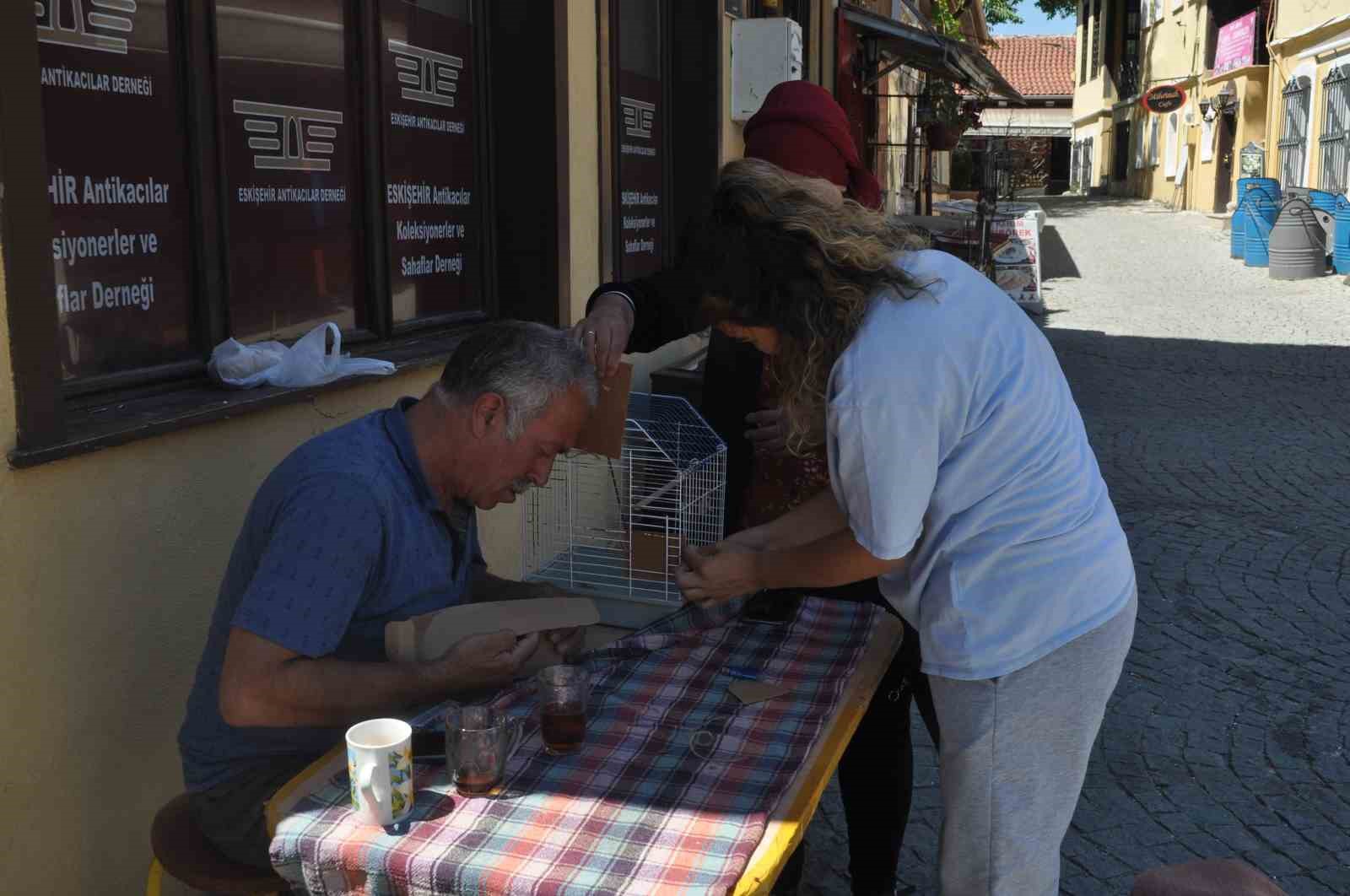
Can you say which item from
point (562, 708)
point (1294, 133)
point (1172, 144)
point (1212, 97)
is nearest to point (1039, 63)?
point (1172, 144)

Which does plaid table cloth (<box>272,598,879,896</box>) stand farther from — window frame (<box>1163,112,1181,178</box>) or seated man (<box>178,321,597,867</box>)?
window frame (<box>1163,112,1181,178</box>)

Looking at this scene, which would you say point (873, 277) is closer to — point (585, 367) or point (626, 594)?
point (585, 367)

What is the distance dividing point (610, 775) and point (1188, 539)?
196 inches

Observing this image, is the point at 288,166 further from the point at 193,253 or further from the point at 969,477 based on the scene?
the point at 969,477

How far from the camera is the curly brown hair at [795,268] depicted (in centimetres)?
187

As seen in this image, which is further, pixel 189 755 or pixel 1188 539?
pixel 1188 539

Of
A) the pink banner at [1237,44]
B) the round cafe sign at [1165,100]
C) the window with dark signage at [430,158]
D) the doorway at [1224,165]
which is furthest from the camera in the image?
the round cafe sign at [1165,100]

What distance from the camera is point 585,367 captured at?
2.38m

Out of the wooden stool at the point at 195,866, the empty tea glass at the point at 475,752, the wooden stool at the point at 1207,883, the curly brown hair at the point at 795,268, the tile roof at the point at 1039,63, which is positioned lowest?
the wooden stool at the point at 195,866

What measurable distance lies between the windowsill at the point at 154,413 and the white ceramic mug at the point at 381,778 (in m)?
0.93

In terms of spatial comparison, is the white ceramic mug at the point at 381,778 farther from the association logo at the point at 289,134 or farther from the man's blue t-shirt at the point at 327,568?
the association logo at the point at 289,134

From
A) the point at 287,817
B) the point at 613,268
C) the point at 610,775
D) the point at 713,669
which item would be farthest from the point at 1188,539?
the point at 287,817

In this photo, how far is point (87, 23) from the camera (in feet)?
8.52

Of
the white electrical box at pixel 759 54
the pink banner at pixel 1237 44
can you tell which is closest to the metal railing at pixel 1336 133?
the pink banner at pixel 1237 44
